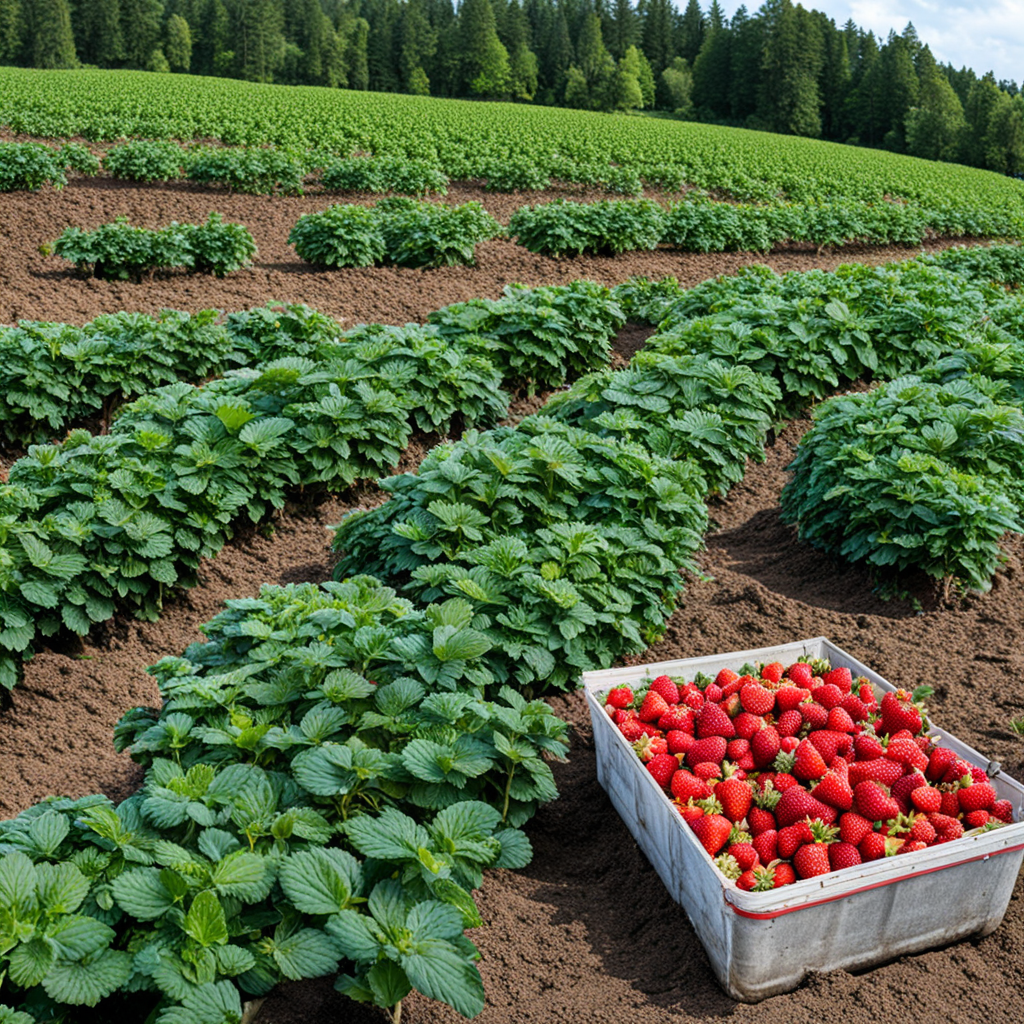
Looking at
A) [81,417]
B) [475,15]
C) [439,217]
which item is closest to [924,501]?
[81,417]

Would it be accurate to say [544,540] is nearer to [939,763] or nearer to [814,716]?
→ [814,716]

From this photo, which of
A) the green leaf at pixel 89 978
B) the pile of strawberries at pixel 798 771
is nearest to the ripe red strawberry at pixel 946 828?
the pile of strawberries at pixel 798 771

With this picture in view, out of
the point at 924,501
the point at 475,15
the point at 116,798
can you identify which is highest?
the point at 475,15

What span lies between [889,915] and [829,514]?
2969mm

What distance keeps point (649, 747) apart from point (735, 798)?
13.7 inches

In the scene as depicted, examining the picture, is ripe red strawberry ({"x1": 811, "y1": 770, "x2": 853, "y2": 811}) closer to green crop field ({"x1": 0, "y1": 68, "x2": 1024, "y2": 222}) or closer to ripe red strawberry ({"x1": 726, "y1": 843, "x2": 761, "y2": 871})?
ripe red strawberry ({"x1": 726, "y1": 843, "x2": 761, "y2": 871})

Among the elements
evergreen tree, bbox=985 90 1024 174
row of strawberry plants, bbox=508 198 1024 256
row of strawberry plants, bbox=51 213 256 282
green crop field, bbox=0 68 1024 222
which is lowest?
row of strawberry plants, bbox=51 213 256 282

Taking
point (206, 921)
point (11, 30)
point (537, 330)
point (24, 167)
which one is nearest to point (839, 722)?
point (206, 921)

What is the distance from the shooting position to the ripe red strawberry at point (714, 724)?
278 cm

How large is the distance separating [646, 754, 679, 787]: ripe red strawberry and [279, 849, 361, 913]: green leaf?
0.98m

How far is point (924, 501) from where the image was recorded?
448cm

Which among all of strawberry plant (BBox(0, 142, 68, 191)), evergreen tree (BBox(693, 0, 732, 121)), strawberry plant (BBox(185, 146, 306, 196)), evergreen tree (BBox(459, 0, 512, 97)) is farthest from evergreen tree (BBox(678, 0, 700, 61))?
strawberry plant (BBox(0, 142, 68, 191))

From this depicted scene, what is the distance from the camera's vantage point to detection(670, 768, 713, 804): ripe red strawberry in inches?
99.7

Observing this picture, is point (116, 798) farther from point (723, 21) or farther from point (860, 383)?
point (723, 21)
